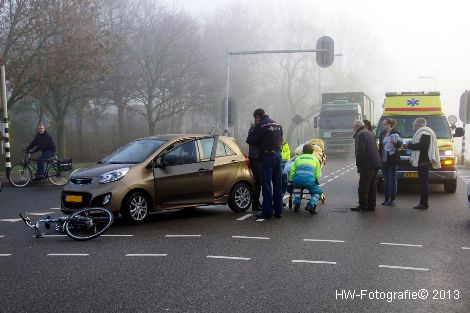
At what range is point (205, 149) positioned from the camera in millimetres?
10758

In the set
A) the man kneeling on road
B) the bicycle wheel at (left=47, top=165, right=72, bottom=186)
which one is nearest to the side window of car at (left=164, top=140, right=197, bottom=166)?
the man kneeling on road

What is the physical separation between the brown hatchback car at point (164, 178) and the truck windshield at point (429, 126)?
6.30 m

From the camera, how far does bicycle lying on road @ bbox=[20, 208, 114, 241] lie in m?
8.41

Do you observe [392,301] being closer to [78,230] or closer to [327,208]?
[78,230]

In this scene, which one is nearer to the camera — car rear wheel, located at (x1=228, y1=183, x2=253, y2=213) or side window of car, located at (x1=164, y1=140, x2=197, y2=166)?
side window of car, located at (x1=164, y1=140, x2=197, y2=166)

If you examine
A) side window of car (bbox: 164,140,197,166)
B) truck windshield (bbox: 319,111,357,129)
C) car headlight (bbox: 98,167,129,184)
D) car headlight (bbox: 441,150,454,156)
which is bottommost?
car headlight (bbox: 98,167,129,184)

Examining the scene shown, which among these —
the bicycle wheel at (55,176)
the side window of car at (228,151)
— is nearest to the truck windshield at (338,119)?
the bicycle wheel at (55,176)

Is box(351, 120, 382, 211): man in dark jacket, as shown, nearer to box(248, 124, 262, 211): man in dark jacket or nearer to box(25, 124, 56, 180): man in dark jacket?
box(248, 124, 262, 211): man in dark jacket

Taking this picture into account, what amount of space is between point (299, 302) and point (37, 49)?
2198 centimetres

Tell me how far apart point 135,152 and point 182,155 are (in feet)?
2.82

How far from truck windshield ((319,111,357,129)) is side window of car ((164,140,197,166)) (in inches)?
999

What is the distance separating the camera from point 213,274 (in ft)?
20.4

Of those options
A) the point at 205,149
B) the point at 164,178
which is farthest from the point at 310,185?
the point at 164,178

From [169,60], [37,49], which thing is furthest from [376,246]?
[169,60]
